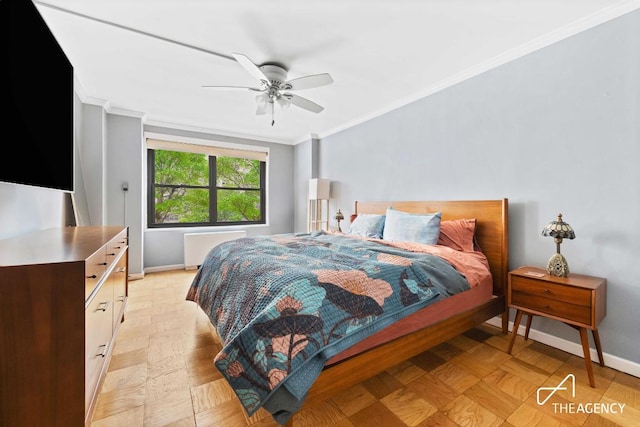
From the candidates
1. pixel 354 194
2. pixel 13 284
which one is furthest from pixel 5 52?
pixel 354 194

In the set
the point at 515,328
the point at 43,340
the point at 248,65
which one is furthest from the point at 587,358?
the point at 248,65

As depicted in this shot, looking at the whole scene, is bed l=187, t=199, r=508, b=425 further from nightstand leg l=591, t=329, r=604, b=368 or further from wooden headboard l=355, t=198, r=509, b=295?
nightstand leg l=591, t=329, r=604, b=368

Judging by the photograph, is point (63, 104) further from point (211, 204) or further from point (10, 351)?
point (211, 204)

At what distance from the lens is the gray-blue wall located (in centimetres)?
179

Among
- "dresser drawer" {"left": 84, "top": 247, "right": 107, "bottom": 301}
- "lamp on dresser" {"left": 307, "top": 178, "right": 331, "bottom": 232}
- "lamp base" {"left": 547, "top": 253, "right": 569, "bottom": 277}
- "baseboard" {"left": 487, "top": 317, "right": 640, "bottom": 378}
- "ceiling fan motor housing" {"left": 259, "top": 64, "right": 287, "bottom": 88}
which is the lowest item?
"baseboard" {"left": 487, "top": 317, "right": 640, "bottom": 378}

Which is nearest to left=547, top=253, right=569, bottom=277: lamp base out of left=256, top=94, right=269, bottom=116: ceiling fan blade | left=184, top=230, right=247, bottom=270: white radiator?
left=256, top=94, right=269, bottom=116: ceiling fan blade

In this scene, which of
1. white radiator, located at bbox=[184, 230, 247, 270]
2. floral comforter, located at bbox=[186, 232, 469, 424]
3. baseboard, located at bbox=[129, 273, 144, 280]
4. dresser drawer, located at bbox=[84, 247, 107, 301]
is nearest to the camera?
dresser drawer, located at bbox=[84, 247, 107, 301]

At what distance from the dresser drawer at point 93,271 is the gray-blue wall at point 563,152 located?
2861mm

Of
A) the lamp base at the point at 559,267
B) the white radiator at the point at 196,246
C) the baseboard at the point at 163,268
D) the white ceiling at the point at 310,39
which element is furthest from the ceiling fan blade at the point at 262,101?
the baseboard at the point at 163,268

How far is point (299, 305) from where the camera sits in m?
1.27

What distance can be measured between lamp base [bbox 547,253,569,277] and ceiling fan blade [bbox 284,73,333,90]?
2.13 m

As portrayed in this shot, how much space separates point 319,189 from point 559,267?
317 cm

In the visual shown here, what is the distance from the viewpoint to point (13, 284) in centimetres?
89

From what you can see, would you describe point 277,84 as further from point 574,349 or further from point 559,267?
point 574,349
